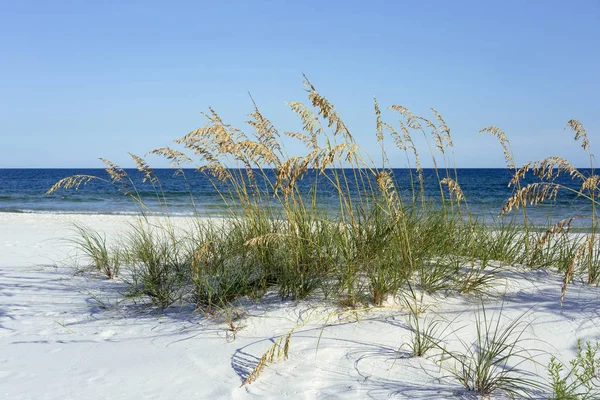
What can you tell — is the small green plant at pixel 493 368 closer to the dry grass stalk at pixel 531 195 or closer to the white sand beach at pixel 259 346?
the white sand beach at pixel 259 346

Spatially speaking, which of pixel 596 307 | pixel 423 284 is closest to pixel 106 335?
pixel 423 284

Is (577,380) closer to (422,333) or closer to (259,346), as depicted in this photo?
(422,333)

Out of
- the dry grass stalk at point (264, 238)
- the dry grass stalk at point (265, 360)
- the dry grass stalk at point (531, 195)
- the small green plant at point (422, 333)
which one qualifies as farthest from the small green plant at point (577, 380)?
the dry grass stalk at point (264, 238)

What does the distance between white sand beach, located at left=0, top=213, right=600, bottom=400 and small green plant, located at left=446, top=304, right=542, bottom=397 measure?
55mm

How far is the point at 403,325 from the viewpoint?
3.28 metres

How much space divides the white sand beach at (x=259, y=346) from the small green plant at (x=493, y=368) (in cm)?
6

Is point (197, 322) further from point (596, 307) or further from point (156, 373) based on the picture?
point (596, 307)

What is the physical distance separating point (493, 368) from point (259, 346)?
1.40m

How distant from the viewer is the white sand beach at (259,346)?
273cm

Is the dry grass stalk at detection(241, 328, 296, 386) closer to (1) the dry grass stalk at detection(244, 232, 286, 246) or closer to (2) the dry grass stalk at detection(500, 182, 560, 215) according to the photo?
(1) the dry grass stalk at detection(244, 232, 286, 246)

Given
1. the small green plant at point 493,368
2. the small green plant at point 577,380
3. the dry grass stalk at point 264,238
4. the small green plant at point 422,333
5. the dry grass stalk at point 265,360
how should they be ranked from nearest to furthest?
1. the small green plant at point 577,380
2. the small green plant at point 493,368
3. the dry grass stalk at point 265,360
4. the small green plant at point 422,333
5. the dry grass stalk at point 264,238

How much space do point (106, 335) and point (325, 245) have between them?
5.93ft

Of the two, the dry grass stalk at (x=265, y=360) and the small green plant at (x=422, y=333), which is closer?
the dry grass stalk at (x=265, y=360)

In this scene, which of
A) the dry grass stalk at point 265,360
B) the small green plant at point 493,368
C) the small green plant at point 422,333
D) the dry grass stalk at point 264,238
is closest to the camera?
the small green plant at point 493,368
